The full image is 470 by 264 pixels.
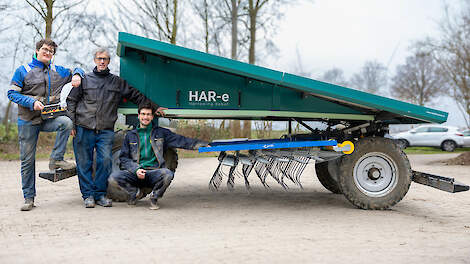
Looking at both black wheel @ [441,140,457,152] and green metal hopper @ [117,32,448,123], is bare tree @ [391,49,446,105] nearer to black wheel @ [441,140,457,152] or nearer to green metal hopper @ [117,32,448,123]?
black wheel @ [441,140,457,152]

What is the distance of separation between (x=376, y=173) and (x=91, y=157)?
3.77m

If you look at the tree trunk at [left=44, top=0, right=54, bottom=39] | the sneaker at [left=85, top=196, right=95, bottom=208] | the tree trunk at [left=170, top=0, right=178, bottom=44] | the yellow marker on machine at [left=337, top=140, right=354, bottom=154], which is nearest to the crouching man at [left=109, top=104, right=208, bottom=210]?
the sneaker at [left=85, top=196, right=95, bottom=208]

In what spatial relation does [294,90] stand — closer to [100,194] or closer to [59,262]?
[100,194]

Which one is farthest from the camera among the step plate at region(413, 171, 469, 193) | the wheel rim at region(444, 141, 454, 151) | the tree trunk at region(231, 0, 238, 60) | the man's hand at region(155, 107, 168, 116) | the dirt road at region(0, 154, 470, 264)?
the wheel rim at region(444, 141, 454, 151)

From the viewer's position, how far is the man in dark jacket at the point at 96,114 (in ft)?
17.0

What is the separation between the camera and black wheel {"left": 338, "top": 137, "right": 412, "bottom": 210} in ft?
17.1

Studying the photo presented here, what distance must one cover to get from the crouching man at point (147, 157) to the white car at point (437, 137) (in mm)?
18036

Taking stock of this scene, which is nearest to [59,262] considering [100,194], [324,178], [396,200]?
[100,194]

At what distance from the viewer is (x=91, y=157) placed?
5.34m

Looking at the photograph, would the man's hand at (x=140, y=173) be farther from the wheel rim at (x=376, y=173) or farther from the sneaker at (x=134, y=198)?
the wheel rim at (x=376, y=173)

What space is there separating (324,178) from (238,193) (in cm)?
153

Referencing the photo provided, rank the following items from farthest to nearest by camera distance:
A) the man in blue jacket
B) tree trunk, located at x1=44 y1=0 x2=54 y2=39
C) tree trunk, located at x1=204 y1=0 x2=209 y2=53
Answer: tree trunk, located at x1=204 y1=0 x2=209 y2=53 → tree trunk, located at x1=44 y1=0 x2=54 y2=39 → the man in blue jacket

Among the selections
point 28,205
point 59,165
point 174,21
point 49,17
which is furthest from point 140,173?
point 174,21

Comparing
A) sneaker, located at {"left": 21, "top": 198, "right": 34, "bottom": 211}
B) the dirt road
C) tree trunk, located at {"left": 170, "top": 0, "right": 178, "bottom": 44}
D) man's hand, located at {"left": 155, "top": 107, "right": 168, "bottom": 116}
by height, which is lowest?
the dirt road
